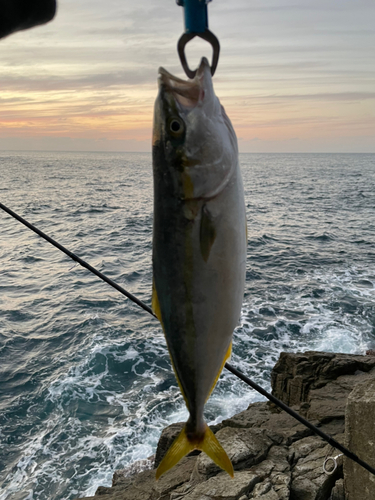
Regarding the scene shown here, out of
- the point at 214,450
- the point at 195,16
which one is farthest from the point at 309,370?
the point at 195,16

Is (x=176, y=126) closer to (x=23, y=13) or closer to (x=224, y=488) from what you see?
(x=23, y=13)

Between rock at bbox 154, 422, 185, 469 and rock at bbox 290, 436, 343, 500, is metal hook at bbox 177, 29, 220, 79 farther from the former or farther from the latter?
rock at bbox 154, 422, 185, 469

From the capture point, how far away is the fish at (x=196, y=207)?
1.62 m

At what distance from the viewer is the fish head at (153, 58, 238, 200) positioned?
5.32ft

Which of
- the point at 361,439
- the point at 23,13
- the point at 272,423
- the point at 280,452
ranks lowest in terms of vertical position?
the point at 272,423

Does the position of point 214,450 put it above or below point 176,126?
below

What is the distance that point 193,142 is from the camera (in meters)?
1.63

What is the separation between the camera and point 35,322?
15805 millimetres

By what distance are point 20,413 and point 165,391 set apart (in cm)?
368

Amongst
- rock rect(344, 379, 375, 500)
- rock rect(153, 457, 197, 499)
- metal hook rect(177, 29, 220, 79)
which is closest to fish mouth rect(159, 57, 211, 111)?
metal hook rect(177, 29, 220, 79)

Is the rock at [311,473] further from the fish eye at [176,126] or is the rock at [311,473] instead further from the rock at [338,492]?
the fish eye at [176,126]

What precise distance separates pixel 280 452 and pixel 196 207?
590 centimetres

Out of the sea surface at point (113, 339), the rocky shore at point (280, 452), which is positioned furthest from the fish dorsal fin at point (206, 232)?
the sea surface at point (113, 339)

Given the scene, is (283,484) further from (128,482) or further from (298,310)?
(298,310)
